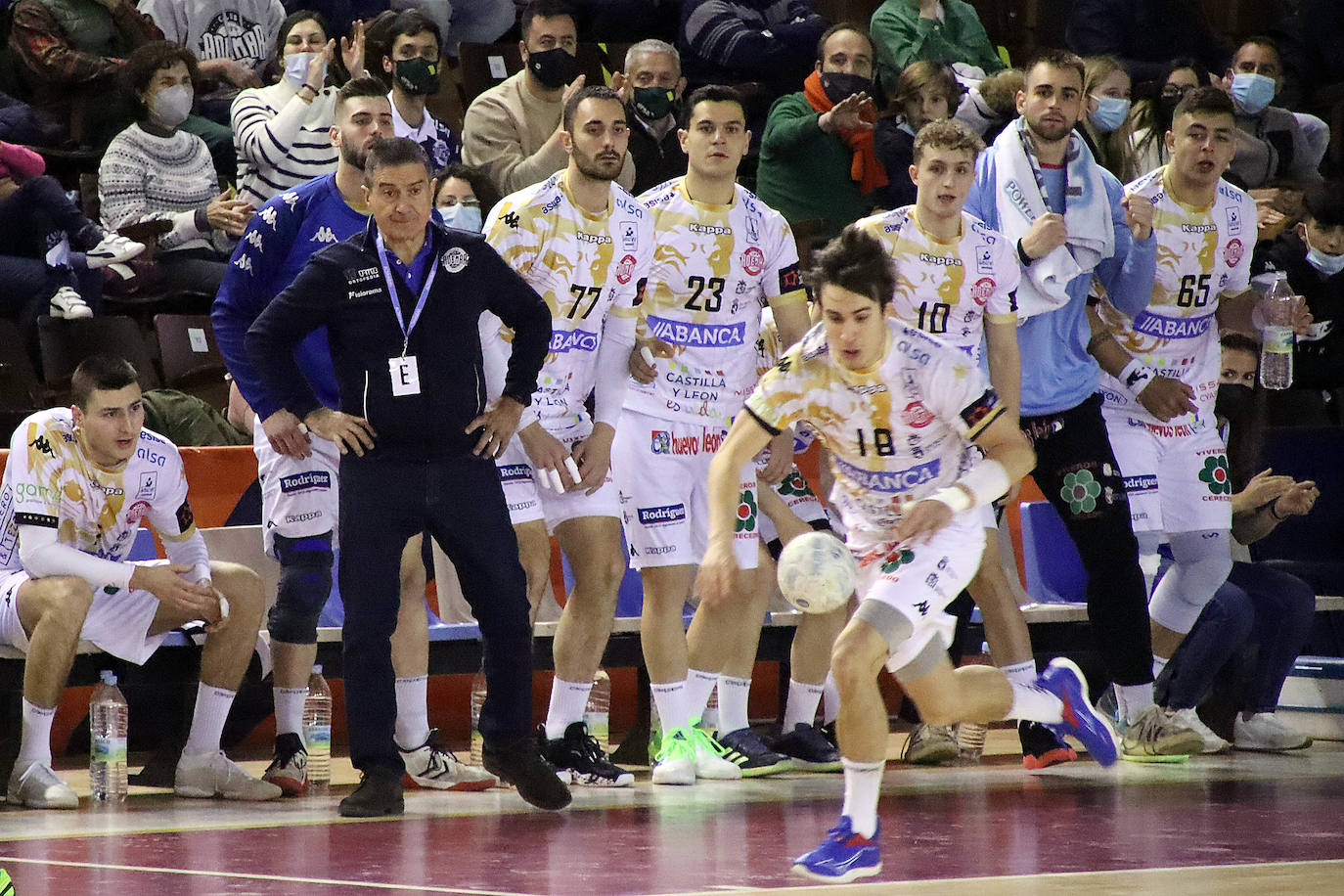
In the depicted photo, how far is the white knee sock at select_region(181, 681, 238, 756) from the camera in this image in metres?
7.36

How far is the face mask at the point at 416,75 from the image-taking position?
972 cm

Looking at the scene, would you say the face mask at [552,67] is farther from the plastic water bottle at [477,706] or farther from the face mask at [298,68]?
the plastic water bottle at [477,706]

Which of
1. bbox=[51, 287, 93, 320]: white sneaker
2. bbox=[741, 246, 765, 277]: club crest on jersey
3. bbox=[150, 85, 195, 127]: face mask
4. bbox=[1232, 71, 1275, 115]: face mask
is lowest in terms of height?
bbox=[741, 246, 765, 277]: club crest on jersey

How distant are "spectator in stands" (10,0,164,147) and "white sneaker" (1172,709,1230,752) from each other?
248 inches

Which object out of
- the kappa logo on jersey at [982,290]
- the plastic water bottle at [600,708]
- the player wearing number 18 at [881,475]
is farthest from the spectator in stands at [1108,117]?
the player wearing number 18 at [881,475]

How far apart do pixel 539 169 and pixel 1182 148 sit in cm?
301

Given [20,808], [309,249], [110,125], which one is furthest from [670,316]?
[110,125]

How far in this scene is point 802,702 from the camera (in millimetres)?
8039

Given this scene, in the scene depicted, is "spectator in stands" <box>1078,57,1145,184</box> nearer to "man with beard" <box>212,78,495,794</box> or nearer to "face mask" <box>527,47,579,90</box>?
"face mask" <box>527,47,579,90</box>

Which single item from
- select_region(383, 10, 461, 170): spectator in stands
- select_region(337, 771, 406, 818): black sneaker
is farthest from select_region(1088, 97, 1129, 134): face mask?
select_region(337, 771, 406, 818): black sneaker

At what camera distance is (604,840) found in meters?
5.82

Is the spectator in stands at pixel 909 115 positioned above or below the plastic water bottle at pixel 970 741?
above

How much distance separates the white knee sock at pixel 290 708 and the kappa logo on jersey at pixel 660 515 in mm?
1473

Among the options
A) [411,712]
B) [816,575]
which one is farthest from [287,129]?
[816,575]
